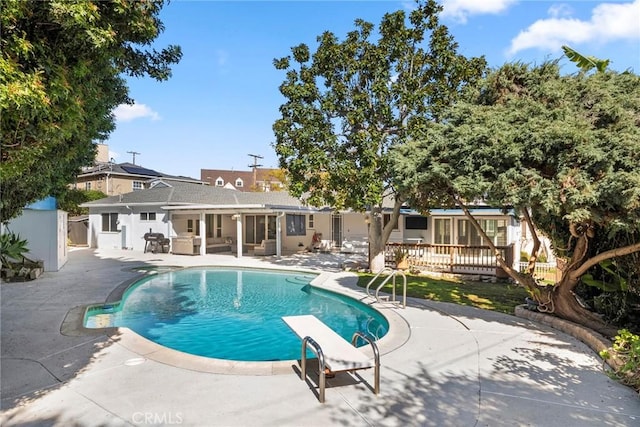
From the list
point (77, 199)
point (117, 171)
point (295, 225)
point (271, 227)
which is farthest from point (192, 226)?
point (117, 171)

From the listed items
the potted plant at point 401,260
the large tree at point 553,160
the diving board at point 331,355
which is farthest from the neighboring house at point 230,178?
the diving board at point 331,355

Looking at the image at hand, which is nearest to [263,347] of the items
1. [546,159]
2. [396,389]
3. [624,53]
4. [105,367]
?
[105,367]

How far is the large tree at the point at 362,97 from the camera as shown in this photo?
48.3 ft

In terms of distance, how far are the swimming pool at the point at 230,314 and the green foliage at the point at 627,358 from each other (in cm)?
450

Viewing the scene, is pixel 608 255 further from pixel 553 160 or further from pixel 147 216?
pixel 147 216

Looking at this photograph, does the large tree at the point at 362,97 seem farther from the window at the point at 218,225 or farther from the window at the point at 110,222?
the window at the point at 110,222

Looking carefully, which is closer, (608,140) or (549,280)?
(608,140)

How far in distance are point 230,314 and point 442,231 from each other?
52.3 feet

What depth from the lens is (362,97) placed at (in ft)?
48.6

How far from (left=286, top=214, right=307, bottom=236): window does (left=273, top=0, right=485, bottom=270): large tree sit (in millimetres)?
9919

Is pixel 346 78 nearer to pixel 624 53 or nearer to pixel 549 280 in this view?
pixel 624 53

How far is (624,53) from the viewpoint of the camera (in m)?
8.88

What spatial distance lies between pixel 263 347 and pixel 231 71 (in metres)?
12.5

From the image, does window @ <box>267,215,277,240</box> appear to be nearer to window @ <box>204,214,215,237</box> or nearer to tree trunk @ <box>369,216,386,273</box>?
window @ <box>204,214,215,237</box>
